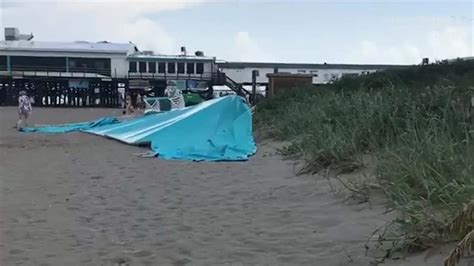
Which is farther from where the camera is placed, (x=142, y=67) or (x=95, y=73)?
(x=142, y=67)

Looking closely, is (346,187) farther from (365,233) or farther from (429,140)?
(365,233)

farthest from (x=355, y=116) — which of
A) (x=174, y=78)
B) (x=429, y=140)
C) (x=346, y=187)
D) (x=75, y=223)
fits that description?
(x=174, y=78)

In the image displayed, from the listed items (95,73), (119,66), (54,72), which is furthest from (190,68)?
(54,72)

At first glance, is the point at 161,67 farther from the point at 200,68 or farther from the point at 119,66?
the point at 119,66

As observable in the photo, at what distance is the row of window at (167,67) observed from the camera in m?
67.9

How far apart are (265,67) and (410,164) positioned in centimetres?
7038

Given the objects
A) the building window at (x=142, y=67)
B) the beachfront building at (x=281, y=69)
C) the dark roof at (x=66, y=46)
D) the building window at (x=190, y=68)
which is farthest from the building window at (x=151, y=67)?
the beachfront building at (x=281, y=69)

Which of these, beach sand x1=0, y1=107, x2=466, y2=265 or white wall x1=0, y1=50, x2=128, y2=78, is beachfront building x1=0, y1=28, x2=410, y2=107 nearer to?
white wall x1=0, y1=50, x2=128, y2=78

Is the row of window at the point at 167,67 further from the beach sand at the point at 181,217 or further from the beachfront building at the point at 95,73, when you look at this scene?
the beach sand at the point at 181,217

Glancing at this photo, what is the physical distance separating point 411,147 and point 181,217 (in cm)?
234

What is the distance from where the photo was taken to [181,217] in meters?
6.46

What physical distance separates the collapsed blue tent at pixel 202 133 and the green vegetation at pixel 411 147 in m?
1.34

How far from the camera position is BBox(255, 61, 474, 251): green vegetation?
4309mm

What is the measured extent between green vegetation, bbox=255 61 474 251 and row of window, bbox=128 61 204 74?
55.5m
